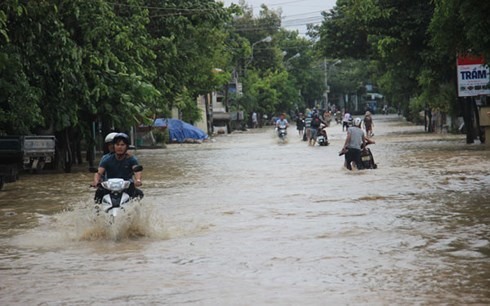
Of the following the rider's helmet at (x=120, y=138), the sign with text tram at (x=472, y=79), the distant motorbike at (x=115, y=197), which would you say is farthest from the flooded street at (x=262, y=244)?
the sign with text tram at (x=472, y=79)

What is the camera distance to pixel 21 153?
76.3 feet

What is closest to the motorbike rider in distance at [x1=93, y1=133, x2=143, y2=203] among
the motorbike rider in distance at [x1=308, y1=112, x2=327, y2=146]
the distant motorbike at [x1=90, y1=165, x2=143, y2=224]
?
the distant motorbike at [x1=90, y1=165, x2=143, y2=224]

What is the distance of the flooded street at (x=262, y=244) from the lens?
8633mm

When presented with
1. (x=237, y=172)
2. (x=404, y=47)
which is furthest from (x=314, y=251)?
(x=404, y=47)

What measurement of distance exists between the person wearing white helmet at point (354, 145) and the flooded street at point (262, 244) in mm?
1406

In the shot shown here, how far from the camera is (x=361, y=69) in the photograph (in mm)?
111562

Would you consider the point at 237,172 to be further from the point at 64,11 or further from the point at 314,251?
the point at 314,251

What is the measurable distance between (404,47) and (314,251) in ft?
89.0

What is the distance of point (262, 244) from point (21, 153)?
12826 mm

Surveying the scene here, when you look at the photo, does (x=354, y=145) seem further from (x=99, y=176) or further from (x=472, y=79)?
(x=99, y=176)

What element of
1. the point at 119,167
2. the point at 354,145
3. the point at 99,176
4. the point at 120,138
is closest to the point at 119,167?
the point at 119,167

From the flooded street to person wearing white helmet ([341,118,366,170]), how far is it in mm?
1406

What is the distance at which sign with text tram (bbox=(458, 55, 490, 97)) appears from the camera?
34.4 meters

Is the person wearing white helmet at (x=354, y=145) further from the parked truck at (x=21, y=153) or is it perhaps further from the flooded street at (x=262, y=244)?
the parked truck at (x=21, y=153)
